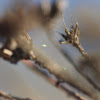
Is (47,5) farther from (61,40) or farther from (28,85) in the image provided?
(28,85)

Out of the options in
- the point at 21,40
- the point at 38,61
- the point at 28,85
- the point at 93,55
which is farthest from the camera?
the point at 28,85

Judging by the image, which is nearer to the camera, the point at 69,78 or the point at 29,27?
the point at 29,27

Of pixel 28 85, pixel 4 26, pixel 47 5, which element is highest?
pixel 28 85

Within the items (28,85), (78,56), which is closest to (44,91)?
(28,85)

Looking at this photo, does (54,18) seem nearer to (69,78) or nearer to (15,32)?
(15,32)

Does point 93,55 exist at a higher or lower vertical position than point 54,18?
higher

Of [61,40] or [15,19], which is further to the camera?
[61,40]

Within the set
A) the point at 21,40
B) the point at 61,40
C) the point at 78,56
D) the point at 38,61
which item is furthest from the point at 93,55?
the point at 21,40

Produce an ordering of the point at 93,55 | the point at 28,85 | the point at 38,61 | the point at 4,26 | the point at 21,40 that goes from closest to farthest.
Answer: the point at 4,26 < the point at 21,40 < the point at 38,61 < the point at 93,55 < the point at 28,85

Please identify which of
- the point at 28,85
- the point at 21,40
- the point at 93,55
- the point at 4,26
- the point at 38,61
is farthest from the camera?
the point at 28,85
